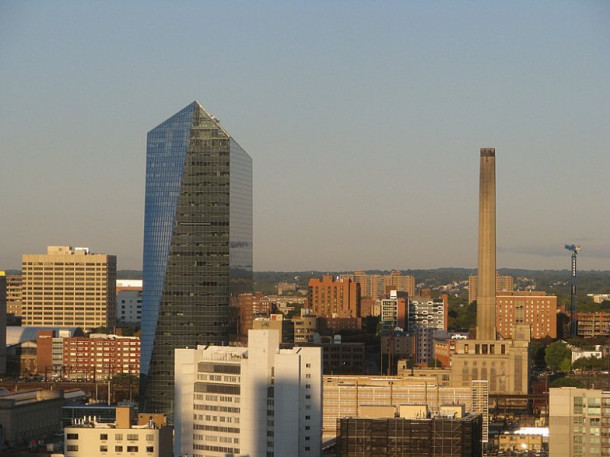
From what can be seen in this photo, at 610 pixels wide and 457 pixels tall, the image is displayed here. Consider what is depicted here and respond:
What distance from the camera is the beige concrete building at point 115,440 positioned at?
69.4 m

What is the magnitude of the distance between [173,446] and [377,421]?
30.2 ft

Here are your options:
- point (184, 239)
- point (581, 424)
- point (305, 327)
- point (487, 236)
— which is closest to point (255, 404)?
point (581, 424)

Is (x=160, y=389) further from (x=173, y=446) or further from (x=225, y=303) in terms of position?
(x=173, y=446)

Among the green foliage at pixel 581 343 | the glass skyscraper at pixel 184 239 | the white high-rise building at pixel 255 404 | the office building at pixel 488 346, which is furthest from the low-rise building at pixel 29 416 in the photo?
the green foliage at pixel 581 343

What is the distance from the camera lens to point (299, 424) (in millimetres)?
73250

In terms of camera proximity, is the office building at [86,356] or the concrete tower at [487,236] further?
the office building at [86,356]

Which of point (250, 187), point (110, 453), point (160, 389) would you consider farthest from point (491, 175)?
point (110, 453)

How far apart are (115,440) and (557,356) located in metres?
98.1

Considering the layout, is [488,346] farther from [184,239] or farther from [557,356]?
[557,356]

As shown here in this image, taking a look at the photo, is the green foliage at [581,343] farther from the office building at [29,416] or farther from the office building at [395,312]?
the office building at [29,416]

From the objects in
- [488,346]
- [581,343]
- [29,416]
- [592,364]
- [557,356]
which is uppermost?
[488,346]

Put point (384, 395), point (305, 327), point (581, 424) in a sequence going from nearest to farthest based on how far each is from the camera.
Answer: point (581, 424) < point (384, 395) < point (305, 327)

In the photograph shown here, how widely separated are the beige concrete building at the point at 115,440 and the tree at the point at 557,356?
92.8 metres

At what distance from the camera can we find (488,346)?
13212 cm
